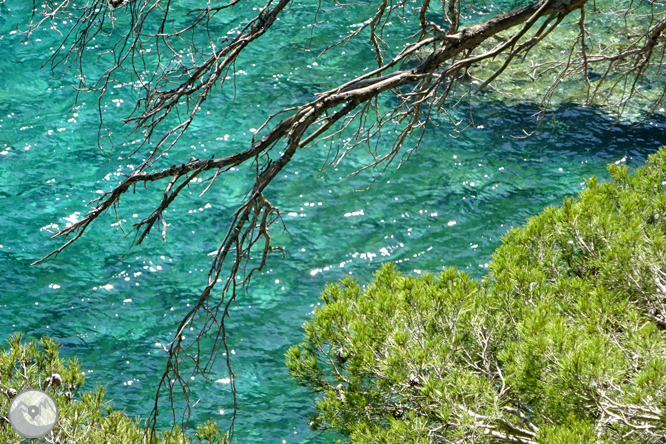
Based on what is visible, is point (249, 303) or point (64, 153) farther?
point (64, 153)

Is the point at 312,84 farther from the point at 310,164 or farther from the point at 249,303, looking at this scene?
the point at 249,303

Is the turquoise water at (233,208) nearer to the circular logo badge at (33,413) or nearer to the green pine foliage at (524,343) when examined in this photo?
the green pine foliage at (524,343)

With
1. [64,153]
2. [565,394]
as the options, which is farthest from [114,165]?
[565,394]

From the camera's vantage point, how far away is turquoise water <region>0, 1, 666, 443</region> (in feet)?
19.8

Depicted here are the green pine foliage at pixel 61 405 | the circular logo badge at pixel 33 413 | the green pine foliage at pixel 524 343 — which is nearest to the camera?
the circular logo badge at pixel 33 413

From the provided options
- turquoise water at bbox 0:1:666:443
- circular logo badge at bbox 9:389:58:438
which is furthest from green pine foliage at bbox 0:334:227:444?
turquoise water at bbox 0:1:666:443

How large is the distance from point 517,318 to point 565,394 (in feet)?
2.64

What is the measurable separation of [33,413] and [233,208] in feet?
16.3

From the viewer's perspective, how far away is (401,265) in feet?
22.2

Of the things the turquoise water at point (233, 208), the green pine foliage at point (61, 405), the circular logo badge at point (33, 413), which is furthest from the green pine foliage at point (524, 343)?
the turquoise water at point (233, 208)

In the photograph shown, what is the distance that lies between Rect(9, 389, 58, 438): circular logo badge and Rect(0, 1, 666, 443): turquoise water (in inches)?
118

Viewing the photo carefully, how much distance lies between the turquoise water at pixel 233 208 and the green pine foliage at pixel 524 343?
2.03m

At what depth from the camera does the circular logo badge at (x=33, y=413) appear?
2504 mm

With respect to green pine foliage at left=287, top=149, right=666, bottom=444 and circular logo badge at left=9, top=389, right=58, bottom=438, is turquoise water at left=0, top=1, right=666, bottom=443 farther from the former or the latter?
circular logo badge at left=9, top=389, right=58, bottom=438
